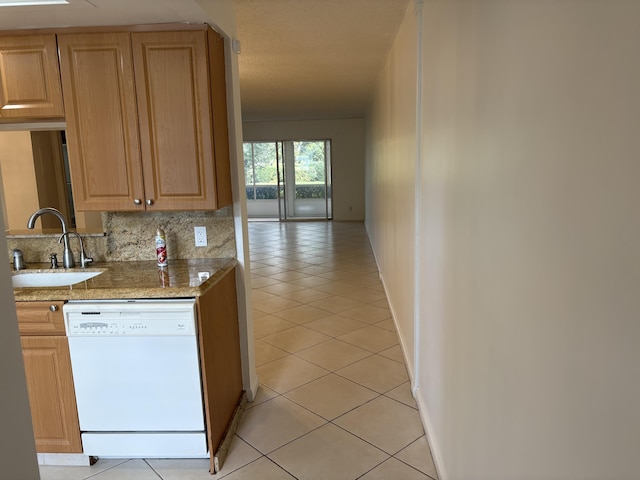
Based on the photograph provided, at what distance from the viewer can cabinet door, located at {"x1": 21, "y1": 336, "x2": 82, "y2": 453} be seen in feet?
7.30

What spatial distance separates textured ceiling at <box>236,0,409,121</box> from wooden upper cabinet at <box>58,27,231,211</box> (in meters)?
0.62

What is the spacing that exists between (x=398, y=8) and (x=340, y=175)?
7.72m

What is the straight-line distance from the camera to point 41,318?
2.20 meters

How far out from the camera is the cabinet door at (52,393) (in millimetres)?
2225

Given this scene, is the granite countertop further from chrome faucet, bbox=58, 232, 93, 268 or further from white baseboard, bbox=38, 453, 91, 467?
white baseboard, bbox=38, 453, 91, 467

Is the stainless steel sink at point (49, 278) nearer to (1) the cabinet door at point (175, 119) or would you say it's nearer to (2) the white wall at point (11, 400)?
(1) the cabinet door at point (175, 119)

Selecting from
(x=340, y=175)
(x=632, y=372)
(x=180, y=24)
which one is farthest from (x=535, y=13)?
(x=340, y=175)

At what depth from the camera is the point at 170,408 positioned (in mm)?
2252

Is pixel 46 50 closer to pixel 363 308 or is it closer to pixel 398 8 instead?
pixel 398 8

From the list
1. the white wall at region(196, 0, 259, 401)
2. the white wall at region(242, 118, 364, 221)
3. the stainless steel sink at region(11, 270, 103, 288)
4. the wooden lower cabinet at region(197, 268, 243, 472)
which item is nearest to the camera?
the wooden lower cabinet at region(197, 268, 243, 472)

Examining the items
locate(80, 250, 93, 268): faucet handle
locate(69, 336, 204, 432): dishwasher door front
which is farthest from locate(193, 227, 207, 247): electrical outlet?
locate(69, 336, 204, 432): dishwasher door front

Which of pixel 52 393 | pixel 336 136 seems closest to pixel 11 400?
pixel 52 393

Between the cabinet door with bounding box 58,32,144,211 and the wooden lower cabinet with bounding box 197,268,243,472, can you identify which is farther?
the cabinet door with bounding box 58,32,144,211

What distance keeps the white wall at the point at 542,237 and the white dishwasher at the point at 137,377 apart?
122 centimetres
